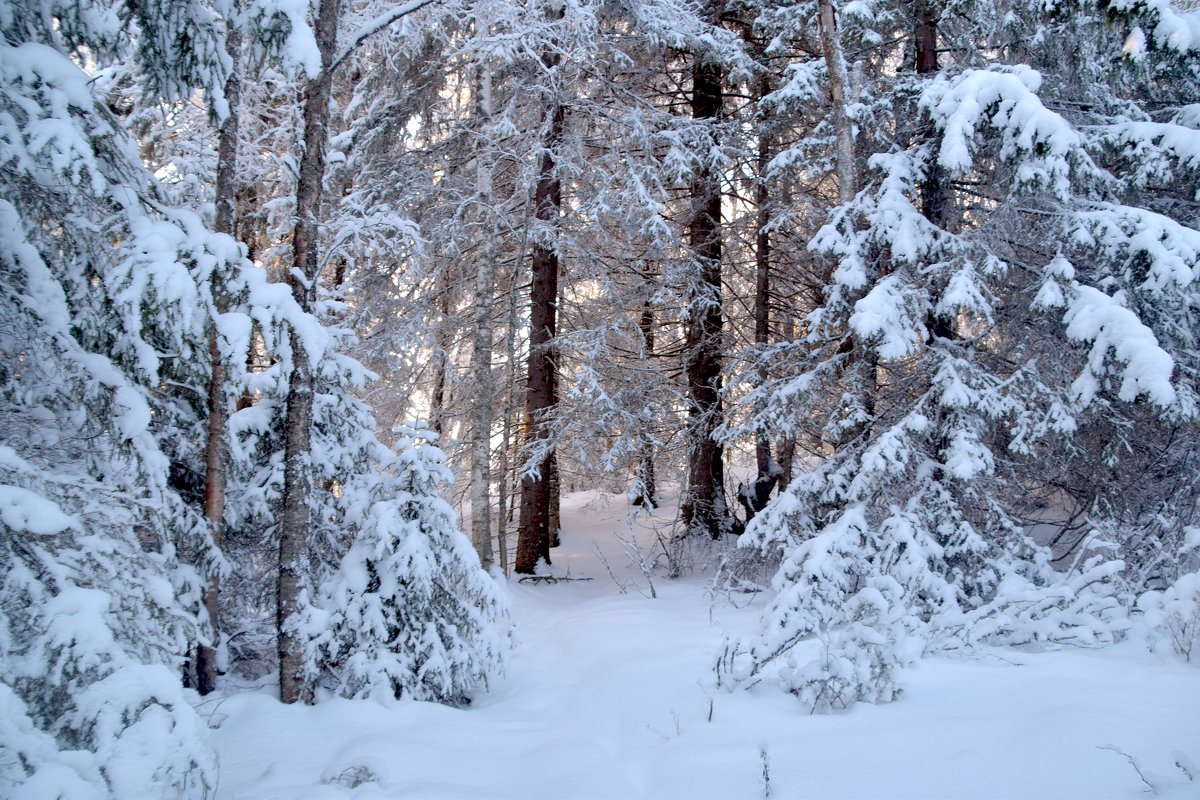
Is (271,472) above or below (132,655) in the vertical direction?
above

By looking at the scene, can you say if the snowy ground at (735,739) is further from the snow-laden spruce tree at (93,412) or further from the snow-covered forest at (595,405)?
the snow-laden spruce tree at (93,412)

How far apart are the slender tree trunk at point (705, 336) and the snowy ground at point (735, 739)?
17.6ft

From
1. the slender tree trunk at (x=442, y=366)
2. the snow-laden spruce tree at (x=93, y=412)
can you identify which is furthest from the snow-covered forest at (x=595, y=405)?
the slender tree trunk at (x=442, y=366)

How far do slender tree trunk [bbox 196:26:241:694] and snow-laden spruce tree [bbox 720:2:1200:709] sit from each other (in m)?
4.21

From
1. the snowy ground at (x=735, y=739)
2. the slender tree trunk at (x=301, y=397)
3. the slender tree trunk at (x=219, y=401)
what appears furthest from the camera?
the slender tree trunk at (x=301, y=397)

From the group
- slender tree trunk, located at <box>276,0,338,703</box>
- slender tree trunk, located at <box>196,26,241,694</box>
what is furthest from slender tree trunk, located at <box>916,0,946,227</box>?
slender tree trunk, located at <box>196,26,241,694</box>

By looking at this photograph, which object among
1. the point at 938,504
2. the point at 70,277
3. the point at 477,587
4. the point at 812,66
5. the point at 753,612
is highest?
the point at 812,66

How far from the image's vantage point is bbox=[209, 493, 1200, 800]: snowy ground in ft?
10.6

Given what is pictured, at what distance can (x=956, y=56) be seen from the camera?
329 inches

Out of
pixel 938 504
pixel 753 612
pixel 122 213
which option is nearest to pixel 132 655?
pixel 122 213

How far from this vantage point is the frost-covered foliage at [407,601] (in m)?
5.29

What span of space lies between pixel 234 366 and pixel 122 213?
3.62 feet

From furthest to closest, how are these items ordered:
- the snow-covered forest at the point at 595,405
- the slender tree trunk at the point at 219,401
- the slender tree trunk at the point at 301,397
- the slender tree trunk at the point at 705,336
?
1. the slender tree trunk at the point at 705,336
2. the slender tree trunk at the point at 301,397
3. the slender tree trunk at the point at 219,401
4. the snow-covered forest at the point at 595,405

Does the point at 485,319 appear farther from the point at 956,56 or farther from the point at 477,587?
the point at 956,56
